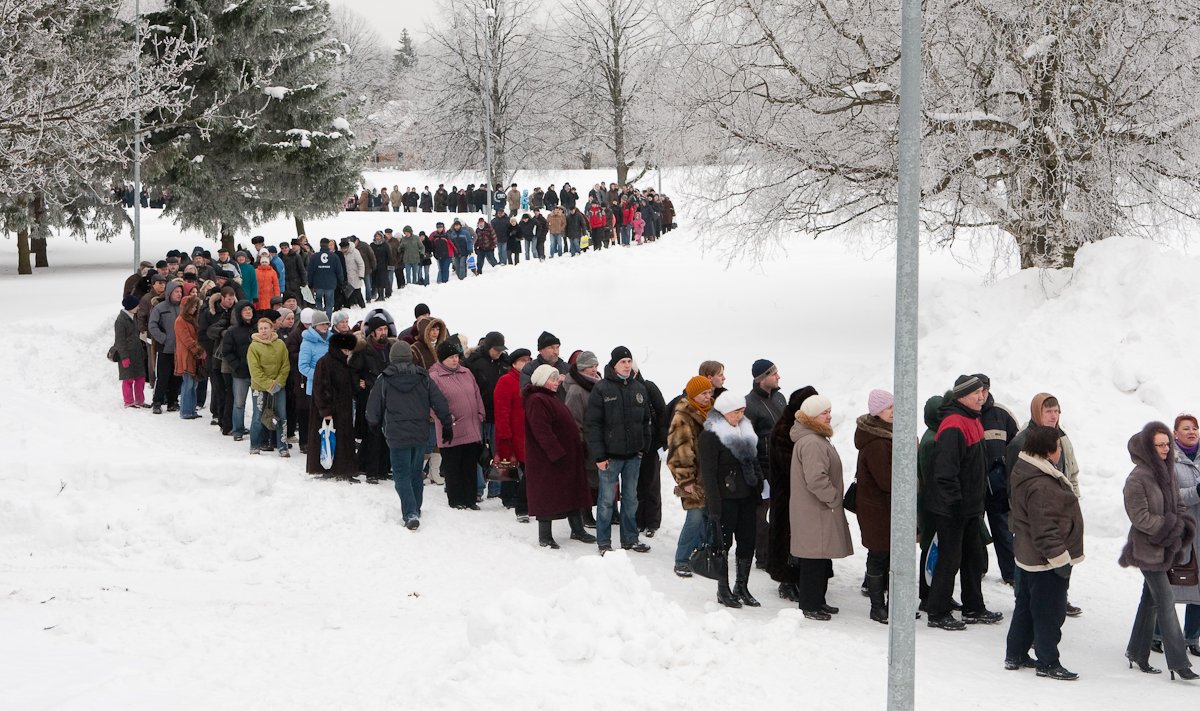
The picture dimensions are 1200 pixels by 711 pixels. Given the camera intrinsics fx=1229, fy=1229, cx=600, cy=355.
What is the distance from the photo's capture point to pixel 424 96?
62500mm

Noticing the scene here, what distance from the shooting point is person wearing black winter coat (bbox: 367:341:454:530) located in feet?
37.7

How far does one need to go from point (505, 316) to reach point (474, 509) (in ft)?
41.2

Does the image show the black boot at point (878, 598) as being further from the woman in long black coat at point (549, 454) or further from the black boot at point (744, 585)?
the woman in long black coat at point (549, 454)

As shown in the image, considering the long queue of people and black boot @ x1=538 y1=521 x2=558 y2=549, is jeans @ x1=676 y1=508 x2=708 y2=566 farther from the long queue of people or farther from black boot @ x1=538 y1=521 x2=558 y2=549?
black boot @ x1=538 y1=521 x2=558 y2=549

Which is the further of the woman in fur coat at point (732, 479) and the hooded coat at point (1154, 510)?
the woman in fur coat at point (732, 479)

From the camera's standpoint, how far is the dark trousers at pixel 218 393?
1527 centimetres

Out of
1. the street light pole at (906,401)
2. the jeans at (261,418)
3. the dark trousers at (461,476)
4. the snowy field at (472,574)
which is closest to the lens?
the street light pole at (906,401)

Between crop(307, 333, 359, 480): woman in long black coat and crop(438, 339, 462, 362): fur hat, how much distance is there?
3.96ft

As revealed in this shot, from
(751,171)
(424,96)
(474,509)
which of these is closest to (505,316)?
(751,171)

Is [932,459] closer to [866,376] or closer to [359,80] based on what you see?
[866,376]

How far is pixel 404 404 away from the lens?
1152 centimetres

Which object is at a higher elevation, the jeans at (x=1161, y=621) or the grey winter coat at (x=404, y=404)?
the grey winter coat at (x=404, y=404)

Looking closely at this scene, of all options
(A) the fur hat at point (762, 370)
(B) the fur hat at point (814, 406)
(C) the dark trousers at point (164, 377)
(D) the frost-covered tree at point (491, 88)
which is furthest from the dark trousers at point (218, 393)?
(D) the frost-covered tree at point (491, 88)

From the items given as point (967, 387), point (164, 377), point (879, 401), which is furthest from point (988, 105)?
point (164, 377)
